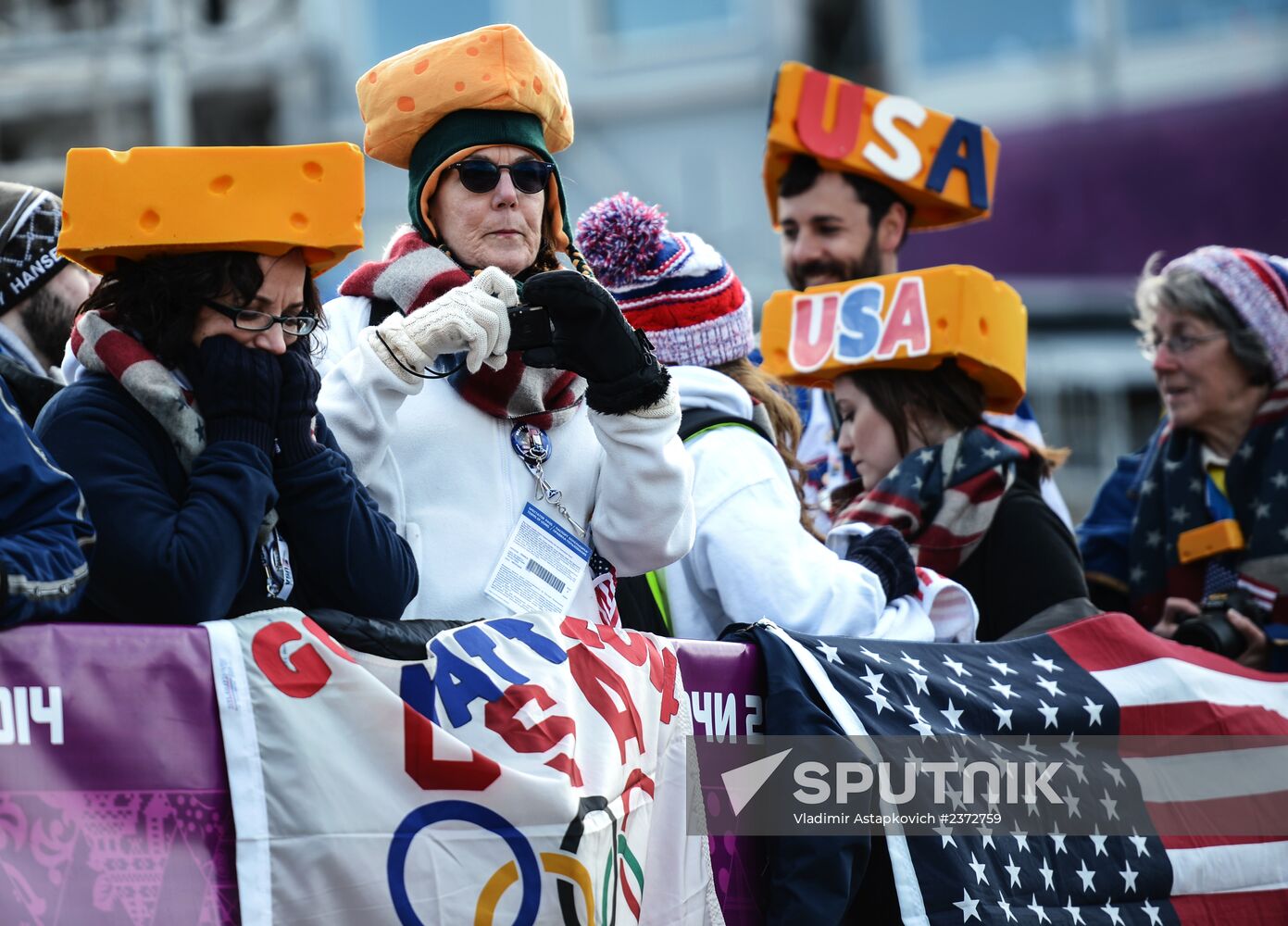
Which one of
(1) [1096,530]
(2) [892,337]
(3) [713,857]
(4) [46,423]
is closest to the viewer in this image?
(4) [46,423]

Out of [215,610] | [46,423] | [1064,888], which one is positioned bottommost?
[1064,888]

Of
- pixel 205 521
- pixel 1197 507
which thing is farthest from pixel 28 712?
pixel 1197 507

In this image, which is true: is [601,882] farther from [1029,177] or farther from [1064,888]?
[1029,177]

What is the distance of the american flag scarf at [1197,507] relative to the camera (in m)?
5.15

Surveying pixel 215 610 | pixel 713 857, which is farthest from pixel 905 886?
pixel 215 610

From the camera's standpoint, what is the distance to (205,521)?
282cm

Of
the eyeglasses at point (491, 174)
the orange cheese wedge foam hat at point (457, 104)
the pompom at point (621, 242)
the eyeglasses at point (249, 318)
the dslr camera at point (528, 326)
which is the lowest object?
the dslr camera at point (528, 326)

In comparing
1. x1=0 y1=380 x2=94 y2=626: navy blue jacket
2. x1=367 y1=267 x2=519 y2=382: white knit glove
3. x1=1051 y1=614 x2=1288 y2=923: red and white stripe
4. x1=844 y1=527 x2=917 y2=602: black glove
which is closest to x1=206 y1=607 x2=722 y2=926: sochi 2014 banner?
x1=0 y1=380 x2=94 y2=626: navy blue jacket

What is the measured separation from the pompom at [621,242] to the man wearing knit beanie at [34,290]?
1.16 meters

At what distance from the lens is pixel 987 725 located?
12.7 feet

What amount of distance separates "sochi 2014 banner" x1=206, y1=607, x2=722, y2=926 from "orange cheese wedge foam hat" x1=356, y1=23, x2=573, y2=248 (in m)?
1.04

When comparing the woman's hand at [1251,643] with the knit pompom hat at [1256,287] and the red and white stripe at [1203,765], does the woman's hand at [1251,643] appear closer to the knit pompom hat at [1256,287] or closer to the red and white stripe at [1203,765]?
the red and white stripe at [1203,765]

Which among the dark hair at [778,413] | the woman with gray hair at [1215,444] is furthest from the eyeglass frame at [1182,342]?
the dark hair at [778,413]

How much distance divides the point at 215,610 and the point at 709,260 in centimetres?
188
